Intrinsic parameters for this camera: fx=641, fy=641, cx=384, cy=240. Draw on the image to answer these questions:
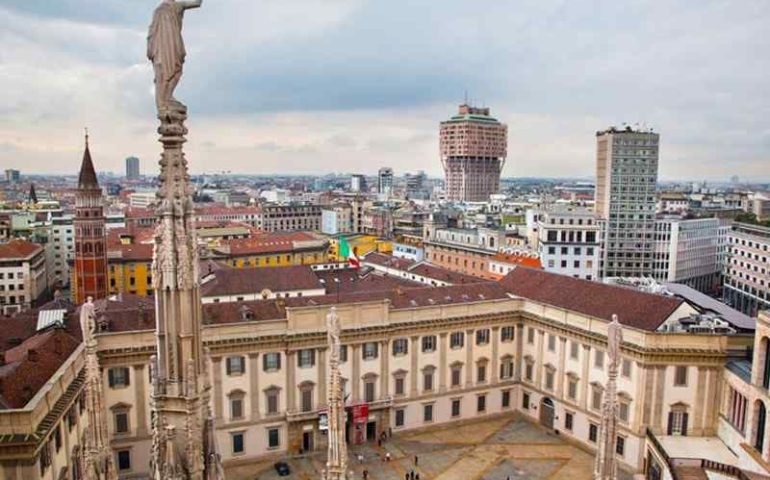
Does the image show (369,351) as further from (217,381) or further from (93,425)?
(93,425)

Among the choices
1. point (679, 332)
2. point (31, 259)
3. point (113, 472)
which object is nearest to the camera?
point (113, 472)

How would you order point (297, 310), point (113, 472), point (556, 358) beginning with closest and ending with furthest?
point (113, 472), point (297, 310), point (556, 358)

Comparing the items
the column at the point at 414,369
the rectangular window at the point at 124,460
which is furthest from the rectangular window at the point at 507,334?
the rectangular window at the point at 124,460

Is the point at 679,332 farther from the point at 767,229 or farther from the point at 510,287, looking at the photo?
the point at 767,229

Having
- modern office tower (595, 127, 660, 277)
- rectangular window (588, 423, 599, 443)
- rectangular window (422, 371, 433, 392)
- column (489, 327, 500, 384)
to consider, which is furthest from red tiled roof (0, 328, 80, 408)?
modern office tower (595, 127, 660, 277)

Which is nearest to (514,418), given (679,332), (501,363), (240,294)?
(501,363)

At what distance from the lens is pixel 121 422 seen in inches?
1938

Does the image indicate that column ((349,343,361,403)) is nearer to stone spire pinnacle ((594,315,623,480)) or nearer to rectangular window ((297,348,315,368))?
rectangular window ((297,348,315,368))

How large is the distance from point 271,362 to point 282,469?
27.9ft

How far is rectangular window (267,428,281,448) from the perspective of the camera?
176ft

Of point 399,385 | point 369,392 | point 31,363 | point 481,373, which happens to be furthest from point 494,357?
point 31,363

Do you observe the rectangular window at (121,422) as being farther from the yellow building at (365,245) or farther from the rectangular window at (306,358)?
the yellow building at (365,245)

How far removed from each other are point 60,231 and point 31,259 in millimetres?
33866

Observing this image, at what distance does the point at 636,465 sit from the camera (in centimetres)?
5097
